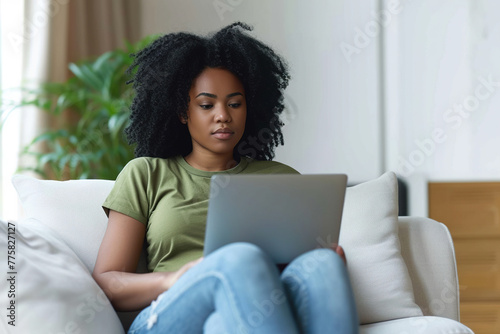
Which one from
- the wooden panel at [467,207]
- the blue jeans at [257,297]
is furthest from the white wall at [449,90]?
the blue jeans at [257,297]

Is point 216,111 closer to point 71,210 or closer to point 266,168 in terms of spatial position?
point 266,168

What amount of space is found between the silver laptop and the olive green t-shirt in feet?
1.02

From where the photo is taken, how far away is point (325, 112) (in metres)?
3.07

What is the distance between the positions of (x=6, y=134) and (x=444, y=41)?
1.98 metres

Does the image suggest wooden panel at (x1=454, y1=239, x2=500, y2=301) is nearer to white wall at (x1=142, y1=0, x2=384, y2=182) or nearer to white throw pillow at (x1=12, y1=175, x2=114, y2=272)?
white wall at (x1=142, y1=0, x2=384, y2=182)

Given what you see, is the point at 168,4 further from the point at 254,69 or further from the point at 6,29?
the point at 254,69

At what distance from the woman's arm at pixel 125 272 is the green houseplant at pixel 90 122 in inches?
51.8

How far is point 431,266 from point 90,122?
1978 millimetres

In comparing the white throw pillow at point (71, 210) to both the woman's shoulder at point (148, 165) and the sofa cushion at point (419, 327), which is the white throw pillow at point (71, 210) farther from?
the sofa cushion at point (419, 327)

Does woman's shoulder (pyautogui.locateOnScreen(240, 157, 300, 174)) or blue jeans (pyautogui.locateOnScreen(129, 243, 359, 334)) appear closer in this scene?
blue jeans (pyautogui.locateOnScreen(129, 243, 359, 334))

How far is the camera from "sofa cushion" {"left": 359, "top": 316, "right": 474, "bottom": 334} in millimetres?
1322

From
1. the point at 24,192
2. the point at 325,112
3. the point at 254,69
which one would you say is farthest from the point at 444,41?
the point at 24,192

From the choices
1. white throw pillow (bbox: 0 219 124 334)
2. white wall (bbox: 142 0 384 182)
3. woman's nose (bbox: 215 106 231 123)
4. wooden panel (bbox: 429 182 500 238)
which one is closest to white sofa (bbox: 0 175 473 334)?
white throw pillow (bbox: 0 219 124 334)

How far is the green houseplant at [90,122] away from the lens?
2.76m
